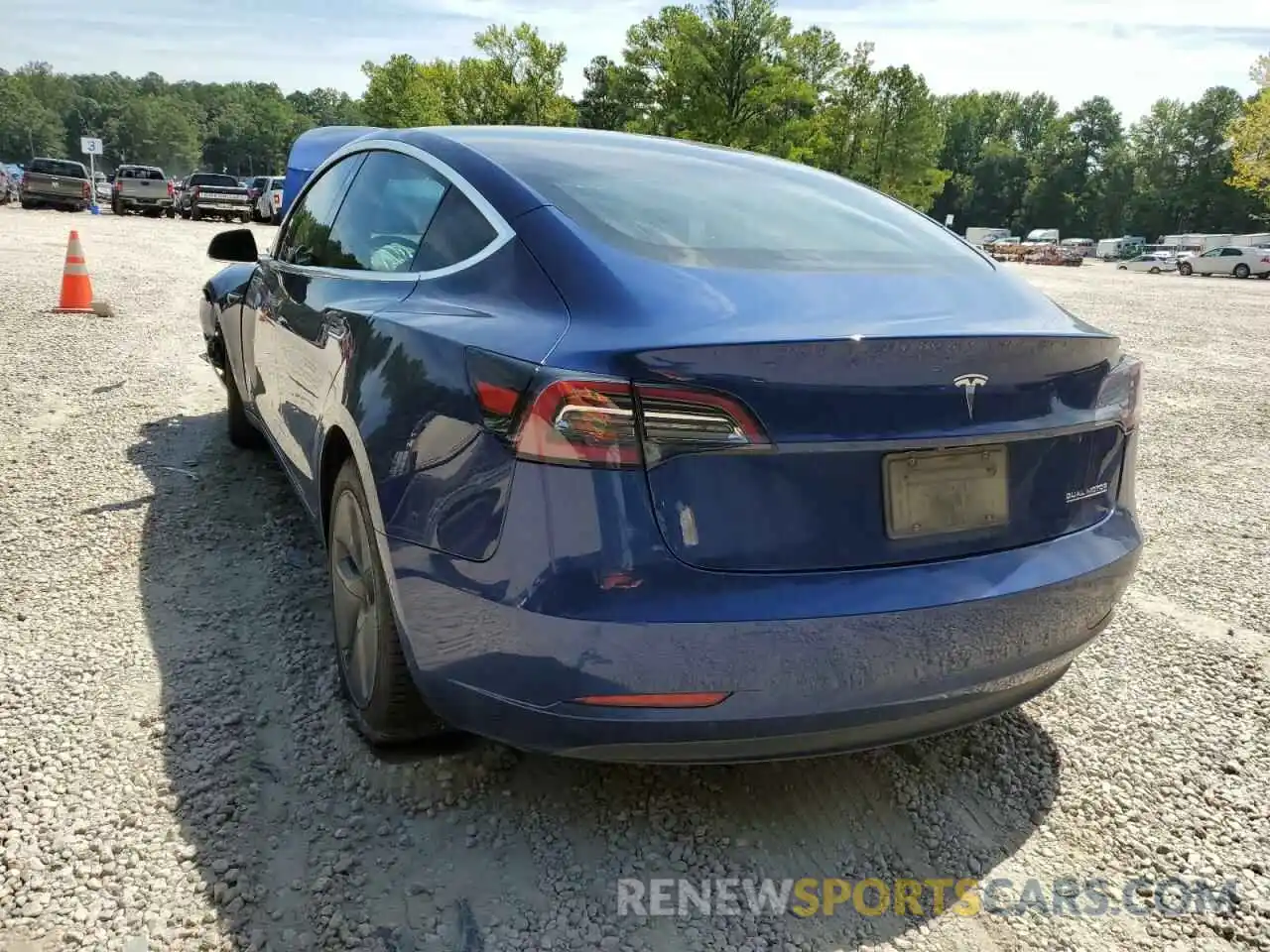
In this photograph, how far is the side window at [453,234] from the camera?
2422 millimetres

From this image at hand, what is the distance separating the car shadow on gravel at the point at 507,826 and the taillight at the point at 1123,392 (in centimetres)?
100

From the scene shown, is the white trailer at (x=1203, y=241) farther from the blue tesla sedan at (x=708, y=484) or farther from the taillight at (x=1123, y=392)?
the blue tesla sedan at (x=708, y=484)

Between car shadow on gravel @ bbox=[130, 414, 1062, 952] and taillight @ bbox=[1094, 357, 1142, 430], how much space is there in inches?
39.3

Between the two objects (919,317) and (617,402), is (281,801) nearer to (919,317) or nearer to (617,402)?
(617,402)

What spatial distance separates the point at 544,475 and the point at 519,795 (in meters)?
1.04

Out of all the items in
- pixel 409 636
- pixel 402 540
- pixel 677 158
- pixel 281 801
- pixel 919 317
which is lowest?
pixel 281 801

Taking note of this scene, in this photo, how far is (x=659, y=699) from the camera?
1862mm

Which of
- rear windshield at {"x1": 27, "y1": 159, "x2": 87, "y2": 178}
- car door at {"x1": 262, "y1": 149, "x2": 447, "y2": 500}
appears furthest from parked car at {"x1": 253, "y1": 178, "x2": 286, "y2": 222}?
car door at {"x1": 262, "y1": 149, "x2": 447, "y2": 500}

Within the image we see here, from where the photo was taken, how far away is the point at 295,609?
3.44 metres

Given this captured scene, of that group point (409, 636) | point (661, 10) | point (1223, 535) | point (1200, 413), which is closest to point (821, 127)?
point (661, 10)

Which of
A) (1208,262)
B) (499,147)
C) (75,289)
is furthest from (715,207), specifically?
(1208,262)

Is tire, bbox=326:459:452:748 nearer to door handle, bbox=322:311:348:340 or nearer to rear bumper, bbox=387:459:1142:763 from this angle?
rear bumper, bbox=387:459:1142:763

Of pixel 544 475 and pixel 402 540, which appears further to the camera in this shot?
pixel 402 540

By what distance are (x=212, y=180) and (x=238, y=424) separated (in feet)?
104
